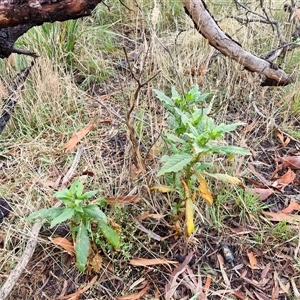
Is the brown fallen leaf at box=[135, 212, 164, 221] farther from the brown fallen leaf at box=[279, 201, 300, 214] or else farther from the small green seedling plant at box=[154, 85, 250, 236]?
the brown fallen leaf at box=[279, 201, 300, 214]

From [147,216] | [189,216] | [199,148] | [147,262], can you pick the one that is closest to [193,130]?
[199,148]

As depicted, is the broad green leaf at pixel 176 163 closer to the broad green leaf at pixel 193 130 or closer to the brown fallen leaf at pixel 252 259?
the broad green leaf at pixel 193 130

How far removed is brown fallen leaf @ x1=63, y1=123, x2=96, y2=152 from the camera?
2.11m

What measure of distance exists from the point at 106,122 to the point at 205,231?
881mm

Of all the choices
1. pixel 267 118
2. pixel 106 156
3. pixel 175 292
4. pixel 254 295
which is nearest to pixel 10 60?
pixel 106 156

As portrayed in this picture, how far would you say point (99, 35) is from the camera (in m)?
2.89

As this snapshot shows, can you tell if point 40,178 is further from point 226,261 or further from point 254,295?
point 254,295

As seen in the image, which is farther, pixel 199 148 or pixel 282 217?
pixel 282 217

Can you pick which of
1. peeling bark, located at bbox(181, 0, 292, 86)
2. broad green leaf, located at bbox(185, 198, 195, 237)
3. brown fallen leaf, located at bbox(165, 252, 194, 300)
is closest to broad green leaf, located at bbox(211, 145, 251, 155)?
broad green leaf, located at bbox(185, 198, 195, 237)

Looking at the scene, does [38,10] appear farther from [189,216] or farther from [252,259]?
[252,259]

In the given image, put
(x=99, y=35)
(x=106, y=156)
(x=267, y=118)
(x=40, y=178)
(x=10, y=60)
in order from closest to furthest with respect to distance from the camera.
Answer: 1. (x=40, y=178)
2. (x=106, y=156)
3. (x=267, y=118)
4. (x=10, y=60)
5. (x=99, y=35)

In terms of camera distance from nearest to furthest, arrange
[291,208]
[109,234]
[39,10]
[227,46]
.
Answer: [39,10], [109,234], [291,208], [227,46]

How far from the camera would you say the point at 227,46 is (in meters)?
2.14

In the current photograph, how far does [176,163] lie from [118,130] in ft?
2.91
